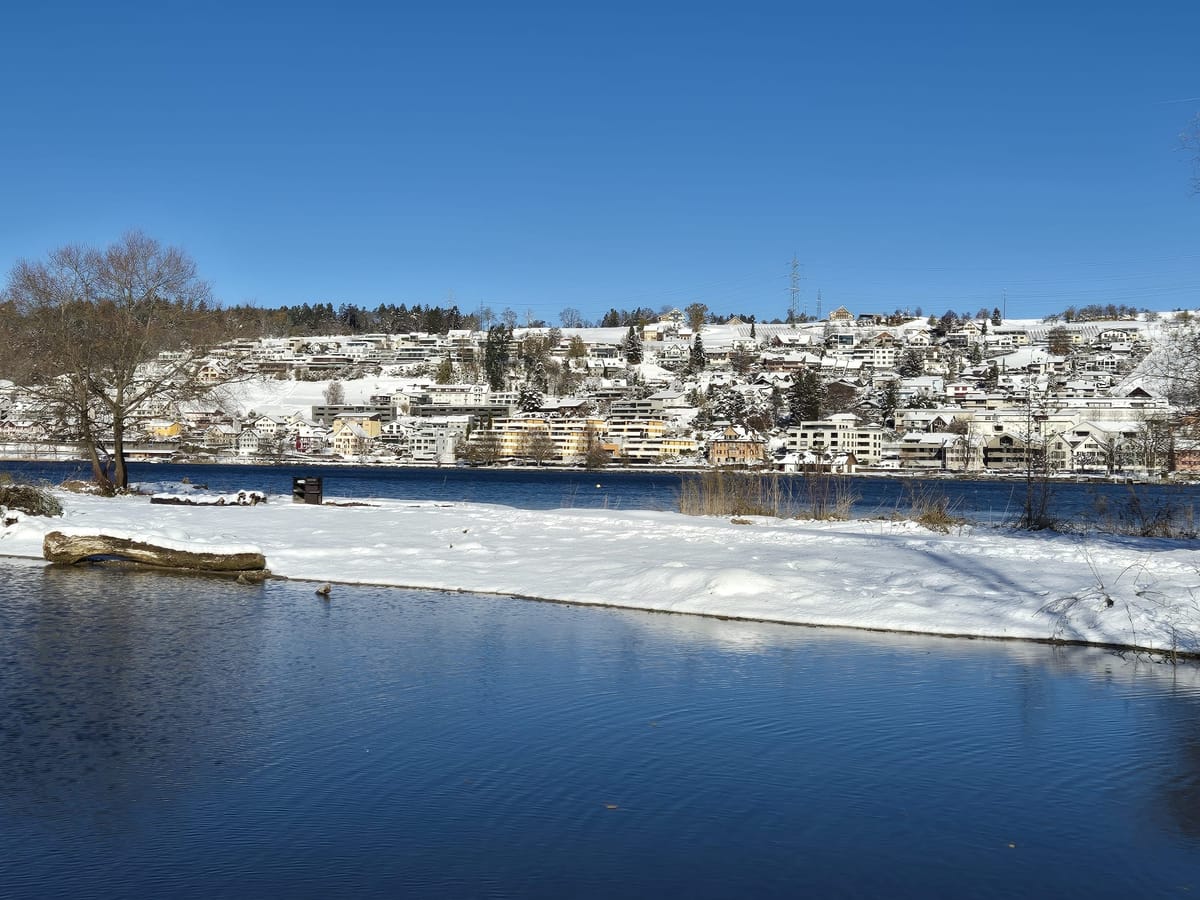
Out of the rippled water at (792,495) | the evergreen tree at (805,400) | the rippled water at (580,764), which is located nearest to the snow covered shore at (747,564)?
the rippled water at (580,764)

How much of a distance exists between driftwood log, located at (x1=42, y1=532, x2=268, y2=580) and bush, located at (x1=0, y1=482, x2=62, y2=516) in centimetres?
322

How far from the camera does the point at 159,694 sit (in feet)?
29.7

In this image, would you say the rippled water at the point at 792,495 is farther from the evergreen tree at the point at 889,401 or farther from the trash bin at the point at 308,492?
the evergreen tree at the point at 889,401

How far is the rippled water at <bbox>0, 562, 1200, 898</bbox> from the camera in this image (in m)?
5.66

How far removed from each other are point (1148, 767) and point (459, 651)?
6221 millimetres

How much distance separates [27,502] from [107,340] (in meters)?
11.0

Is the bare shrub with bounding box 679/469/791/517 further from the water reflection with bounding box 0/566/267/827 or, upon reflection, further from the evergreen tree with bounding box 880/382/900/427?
the evergreen tree with bounding box 880/382/900/427

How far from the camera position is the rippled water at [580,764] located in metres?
5.66

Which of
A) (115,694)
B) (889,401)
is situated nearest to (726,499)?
(115,694)

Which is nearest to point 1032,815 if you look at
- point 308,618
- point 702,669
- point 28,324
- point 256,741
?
point 702,669

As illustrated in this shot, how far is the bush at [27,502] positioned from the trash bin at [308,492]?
7.60 meters

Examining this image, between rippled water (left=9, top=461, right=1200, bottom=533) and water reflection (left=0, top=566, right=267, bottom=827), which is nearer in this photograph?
water reflection (left=0, top=566, right=267, bottom=827)

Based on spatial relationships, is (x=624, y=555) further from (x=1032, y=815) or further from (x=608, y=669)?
(x=1032, y=815)

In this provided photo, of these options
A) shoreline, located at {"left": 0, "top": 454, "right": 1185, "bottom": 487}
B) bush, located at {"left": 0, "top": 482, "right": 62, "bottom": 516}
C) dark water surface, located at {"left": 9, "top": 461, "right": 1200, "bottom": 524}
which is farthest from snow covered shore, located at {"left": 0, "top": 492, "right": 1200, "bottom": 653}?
shoreline, located at {"left": 0, "top": 454, "right": 1185, "bottom": 487}
